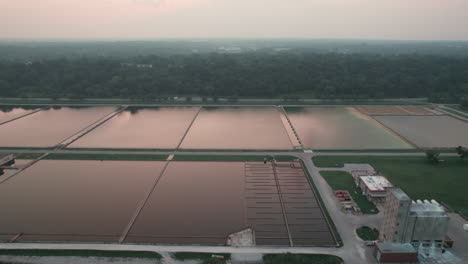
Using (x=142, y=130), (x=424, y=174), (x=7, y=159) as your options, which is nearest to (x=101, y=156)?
(x=7, y=159)

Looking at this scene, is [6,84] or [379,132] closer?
[379,132]

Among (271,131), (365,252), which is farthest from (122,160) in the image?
(365,252)

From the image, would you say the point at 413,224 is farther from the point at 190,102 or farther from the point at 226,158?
the point at 190,102

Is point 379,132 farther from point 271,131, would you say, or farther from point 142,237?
point 142,237

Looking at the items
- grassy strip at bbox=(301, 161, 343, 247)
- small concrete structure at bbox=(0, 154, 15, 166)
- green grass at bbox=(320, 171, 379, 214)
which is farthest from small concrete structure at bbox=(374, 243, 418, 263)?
small concrete structure at bbox=(0, 154, 15, 166)

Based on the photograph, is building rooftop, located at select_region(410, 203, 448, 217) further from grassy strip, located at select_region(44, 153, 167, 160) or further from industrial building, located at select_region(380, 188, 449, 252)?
grassy strip, located at select_region(44, 153, 167, 160)

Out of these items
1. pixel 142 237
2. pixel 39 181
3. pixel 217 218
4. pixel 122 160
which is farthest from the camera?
pixel 122 160

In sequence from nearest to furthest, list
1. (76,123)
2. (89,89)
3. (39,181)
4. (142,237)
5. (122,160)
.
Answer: (142,237)
(39,181)
(122,160)
(76,123)
(89,89)
